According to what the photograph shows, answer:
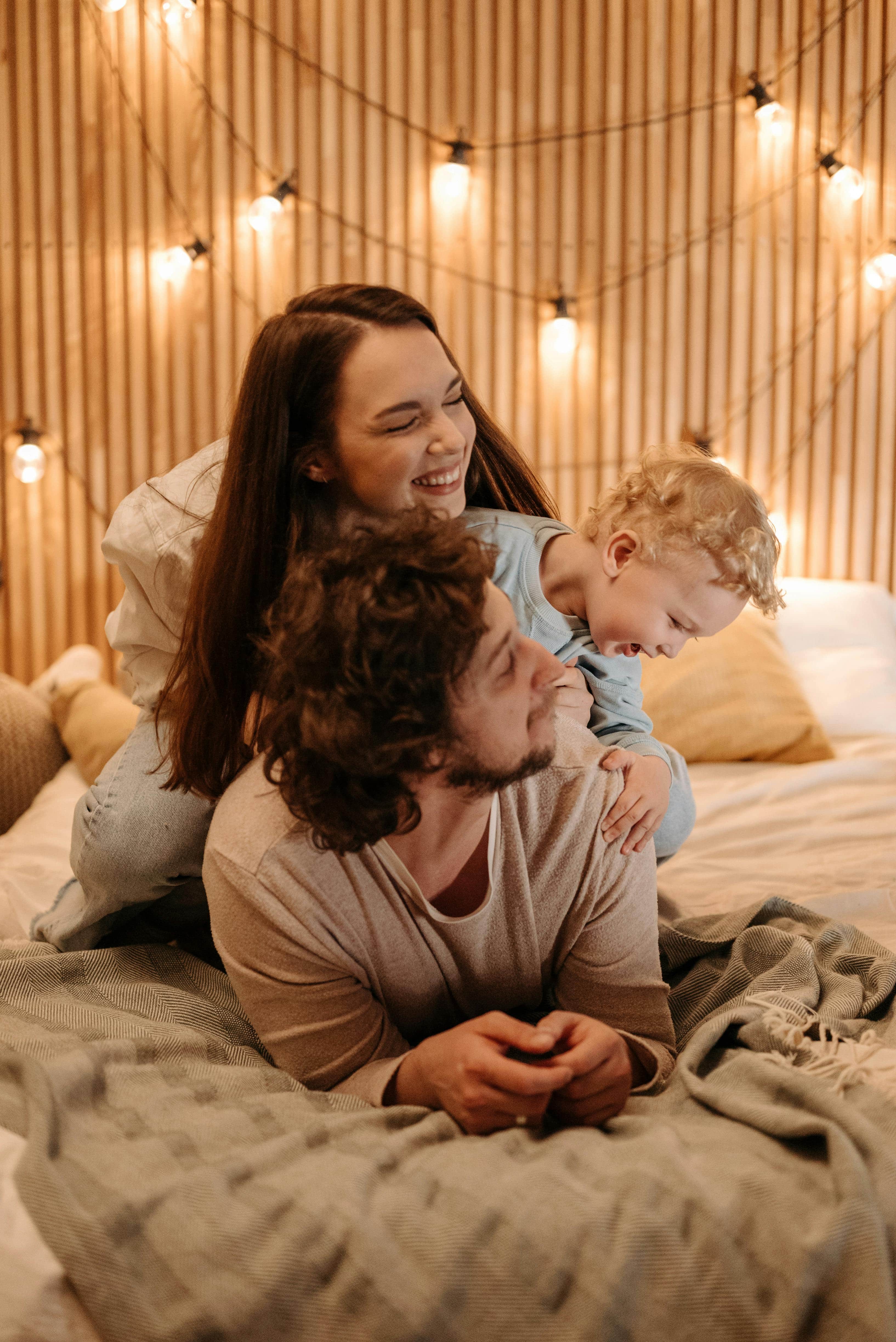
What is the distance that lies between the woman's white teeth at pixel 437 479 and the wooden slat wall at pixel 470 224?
2183 mm

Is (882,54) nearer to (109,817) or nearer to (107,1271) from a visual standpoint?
(109,817)

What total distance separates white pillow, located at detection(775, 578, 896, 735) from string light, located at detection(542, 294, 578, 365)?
1084mm

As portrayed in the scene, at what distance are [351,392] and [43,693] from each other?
1866mm

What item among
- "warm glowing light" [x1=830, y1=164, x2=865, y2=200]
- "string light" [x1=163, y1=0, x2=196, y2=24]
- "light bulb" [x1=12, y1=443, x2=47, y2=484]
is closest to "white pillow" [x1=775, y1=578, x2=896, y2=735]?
"warm glowing light" [x1=830, y1=164, x2=865, y2=200]

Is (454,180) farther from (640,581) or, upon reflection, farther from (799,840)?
(799,840)

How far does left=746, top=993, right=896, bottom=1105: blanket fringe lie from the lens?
1018mm

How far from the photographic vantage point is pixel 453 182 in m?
3.44

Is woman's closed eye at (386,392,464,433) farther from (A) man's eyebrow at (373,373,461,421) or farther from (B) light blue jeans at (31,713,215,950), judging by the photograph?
(B) light blue jeans at (31,713,215,950)

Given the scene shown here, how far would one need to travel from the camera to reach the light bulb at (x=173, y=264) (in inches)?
135

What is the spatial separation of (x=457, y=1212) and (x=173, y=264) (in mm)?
3300

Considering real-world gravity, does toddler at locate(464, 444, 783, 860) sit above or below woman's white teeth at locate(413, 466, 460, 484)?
below

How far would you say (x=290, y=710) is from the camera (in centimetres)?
102

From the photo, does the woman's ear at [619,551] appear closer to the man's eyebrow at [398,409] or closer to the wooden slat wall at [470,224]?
the man's eyebrow at [398,409]

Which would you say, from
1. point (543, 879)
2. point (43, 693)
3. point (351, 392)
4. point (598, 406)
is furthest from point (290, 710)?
point (598, 406)
